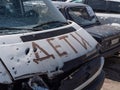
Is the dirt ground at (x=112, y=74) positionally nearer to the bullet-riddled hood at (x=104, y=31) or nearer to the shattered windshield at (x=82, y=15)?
the bullet-riddled hood at (x=104, y=31)

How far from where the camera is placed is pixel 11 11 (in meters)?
3.62

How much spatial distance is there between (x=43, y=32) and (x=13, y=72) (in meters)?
0.82

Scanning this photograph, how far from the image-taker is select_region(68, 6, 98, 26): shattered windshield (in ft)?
22.9

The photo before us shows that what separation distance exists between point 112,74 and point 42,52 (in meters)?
4.33

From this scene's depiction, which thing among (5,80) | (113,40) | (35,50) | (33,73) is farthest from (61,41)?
(113,40)

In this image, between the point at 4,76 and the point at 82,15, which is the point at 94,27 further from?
the point at 4,76

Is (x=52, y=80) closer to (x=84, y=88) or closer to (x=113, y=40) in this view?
(x=84, y=88)

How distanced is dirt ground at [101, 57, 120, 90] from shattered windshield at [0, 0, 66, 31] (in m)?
2.47

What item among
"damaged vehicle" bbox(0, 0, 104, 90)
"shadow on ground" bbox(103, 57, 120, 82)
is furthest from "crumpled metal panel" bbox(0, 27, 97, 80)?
"shadow on ground" bbox(103, 57, 120, 82)

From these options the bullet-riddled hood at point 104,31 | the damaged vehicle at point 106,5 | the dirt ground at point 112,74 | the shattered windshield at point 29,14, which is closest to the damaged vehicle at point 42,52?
the shattered windshield at point 29,14

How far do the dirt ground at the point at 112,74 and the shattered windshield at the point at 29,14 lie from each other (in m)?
2.47

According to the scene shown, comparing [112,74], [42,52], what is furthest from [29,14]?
[112,74]

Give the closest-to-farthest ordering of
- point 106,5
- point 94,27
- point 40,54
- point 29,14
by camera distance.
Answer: point 40,54 < point 29,14 < point 94,27 < point 106,5

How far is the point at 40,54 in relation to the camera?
2.89 metres
